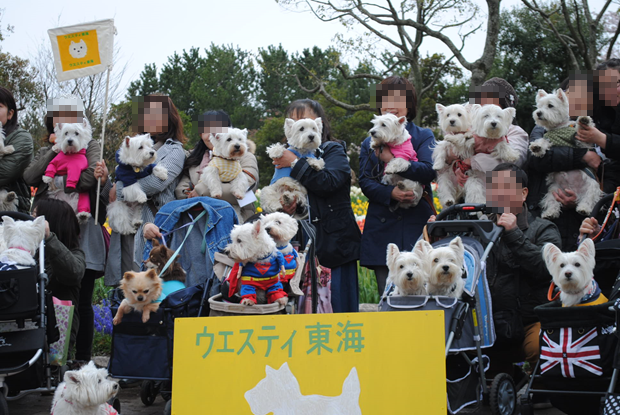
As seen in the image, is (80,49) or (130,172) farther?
(80,49)

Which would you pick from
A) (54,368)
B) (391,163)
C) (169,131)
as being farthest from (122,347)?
(391,163)

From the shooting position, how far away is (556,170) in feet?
14.2

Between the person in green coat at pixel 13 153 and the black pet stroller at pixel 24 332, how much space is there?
1.36m

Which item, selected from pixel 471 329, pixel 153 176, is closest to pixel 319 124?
pixel 153 176

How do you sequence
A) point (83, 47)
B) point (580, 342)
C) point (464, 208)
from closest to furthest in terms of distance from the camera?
point (580, 342), point (464, 208), point (83, 47)

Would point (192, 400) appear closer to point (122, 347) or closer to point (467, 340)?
point (122, 347)

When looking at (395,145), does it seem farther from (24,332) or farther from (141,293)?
(24,332)

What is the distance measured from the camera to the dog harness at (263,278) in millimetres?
3537

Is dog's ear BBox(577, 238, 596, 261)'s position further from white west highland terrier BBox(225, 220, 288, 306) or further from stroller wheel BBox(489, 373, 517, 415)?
white west highland terrier BBox(225, 220, 288, 306)

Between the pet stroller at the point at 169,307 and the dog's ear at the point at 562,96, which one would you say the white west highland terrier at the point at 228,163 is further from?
the dog's ear at the point at 562,96

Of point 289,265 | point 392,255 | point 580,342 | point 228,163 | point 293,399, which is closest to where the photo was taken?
point 293,399

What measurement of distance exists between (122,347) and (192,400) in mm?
903

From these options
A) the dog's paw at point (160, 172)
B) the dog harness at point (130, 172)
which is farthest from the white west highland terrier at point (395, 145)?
the dog harness at point (130, 172)

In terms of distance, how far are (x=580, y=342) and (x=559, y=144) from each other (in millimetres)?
1696
